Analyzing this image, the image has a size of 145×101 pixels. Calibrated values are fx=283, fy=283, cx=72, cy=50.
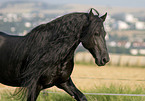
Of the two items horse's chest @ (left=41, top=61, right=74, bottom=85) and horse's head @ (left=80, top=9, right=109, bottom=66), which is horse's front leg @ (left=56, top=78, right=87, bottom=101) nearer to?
horse's chest @ (left=41, top=61, right=74, bottom=85)

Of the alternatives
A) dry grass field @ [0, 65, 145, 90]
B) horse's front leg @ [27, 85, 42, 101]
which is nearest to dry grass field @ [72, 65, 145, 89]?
dry grass field @ [0, 65, 145, 90]

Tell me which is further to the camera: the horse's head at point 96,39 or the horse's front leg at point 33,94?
the horse's front leg at point 33,94

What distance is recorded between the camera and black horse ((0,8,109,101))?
3.82 meters

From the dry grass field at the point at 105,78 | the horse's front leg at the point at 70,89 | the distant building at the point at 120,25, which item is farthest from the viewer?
the distant building at the point at 120,25

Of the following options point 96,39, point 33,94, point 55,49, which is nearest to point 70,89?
Answer: point 33,94

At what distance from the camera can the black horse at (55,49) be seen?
382 cm

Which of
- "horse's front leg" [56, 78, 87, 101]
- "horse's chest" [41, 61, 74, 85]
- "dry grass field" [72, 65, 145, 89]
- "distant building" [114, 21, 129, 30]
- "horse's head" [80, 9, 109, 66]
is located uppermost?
"horse's head" [80, 9, 109, 66]

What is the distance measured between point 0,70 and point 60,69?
39.3 inches

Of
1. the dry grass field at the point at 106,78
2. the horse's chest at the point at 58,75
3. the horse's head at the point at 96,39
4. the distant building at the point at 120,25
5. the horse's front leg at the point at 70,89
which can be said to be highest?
the horse's head at the point at 96,39

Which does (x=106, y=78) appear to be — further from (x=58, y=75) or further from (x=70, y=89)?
(x=58, y=75)

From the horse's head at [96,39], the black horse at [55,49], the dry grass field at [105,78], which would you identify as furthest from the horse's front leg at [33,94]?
the dry grass field at [105,78]

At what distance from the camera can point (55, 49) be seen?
155 inches

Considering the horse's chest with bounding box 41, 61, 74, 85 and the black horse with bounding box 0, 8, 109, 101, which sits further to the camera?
the horse's chest with bounding box 41, 61, 74, 85

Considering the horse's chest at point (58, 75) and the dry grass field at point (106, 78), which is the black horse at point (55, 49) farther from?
the dry grass field at point (106, 78)
